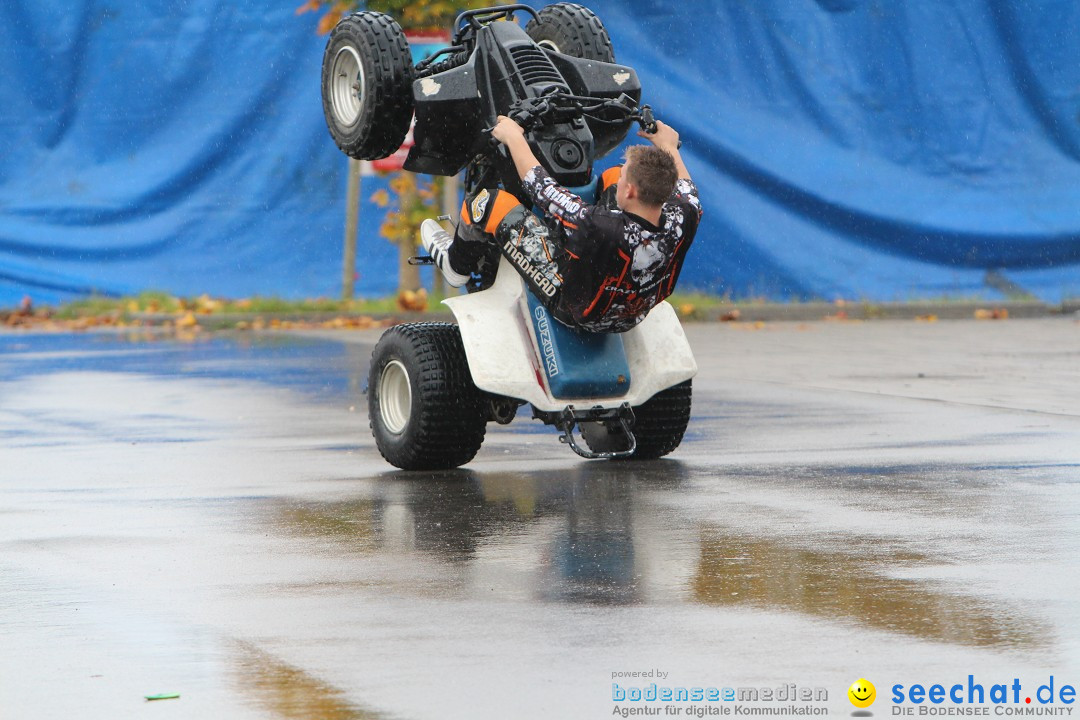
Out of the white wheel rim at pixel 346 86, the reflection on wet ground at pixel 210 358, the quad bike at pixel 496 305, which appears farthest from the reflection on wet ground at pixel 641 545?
the reflection on wet ground at pixel 210 358

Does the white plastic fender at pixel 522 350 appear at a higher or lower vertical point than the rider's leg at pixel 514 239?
lower

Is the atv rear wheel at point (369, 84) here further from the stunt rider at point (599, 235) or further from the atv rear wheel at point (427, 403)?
the atv rear wheel at point (427, 403)

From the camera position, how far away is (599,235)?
22.2 feet

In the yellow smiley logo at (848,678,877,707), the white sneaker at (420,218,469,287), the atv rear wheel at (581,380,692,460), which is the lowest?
Result: the atv rear wheel at (581,380,692,460)

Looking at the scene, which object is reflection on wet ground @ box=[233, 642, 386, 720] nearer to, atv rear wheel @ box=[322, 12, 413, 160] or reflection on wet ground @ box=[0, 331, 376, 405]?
atv rear wheel @ box=[322, 12, 413, 160]

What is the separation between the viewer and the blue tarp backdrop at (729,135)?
52.4 ft

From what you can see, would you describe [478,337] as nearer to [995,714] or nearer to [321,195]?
[995,714]

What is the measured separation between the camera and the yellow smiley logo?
12.3 feet

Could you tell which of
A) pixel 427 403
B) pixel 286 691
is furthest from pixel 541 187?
pixel 286 691

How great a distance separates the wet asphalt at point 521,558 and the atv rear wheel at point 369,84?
136 centimetres

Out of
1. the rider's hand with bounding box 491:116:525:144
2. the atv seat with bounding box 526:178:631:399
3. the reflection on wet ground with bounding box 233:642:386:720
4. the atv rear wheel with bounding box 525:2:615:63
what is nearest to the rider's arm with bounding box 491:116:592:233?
the rider's hand with bounding box 491:116:525:144

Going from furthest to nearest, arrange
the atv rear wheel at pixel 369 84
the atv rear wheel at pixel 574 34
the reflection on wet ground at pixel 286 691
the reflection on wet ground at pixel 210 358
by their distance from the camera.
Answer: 1. the reflection on wet ground at pixel 210 358
2. the atv rear wheel at pixel 574 34
3. the atv rear wheel at pixel 369 84
4. the reflection on wet ground at pixel 286 691

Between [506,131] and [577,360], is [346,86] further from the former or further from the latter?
[577,360]

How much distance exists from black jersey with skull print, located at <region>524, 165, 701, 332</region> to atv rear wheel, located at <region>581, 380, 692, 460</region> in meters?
0.57
